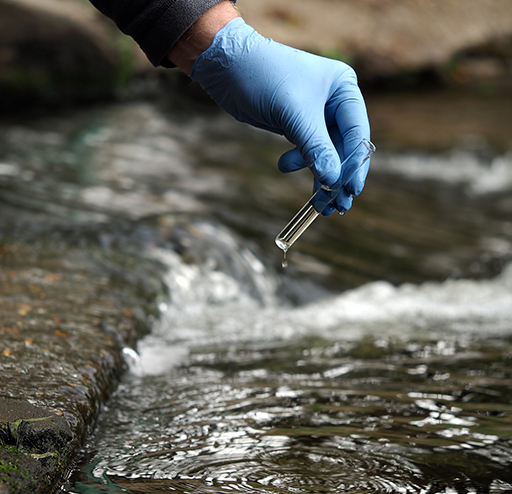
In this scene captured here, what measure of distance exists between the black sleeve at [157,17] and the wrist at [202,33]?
0.14 ft

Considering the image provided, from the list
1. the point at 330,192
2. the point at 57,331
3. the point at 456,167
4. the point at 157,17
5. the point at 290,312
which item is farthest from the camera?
the point at 456,167

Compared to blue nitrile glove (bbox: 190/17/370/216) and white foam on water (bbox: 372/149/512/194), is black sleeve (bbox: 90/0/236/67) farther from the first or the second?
white foam on water (bbox: 372/149/512/194)

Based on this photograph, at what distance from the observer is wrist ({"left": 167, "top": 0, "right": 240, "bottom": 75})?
1.93 metres

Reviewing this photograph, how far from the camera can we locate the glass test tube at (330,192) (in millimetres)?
1926

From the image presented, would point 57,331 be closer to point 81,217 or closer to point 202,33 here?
point 202,33

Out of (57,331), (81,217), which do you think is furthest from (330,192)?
(81,217)

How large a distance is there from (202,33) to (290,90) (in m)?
0.33

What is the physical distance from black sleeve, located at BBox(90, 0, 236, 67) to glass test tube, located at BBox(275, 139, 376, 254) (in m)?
0.65

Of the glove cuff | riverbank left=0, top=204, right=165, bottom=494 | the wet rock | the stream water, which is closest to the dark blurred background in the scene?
the stream water

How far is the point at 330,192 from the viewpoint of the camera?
198 centimetres

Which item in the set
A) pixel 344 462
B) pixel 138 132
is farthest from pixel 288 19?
pixel 344 462

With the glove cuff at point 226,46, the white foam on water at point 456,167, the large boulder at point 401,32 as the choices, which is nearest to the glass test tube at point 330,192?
the glove cuff at point 226,46

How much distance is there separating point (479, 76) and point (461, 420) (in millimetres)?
11819

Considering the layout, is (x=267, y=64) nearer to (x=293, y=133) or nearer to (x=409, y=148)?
(x=293, y=133)
